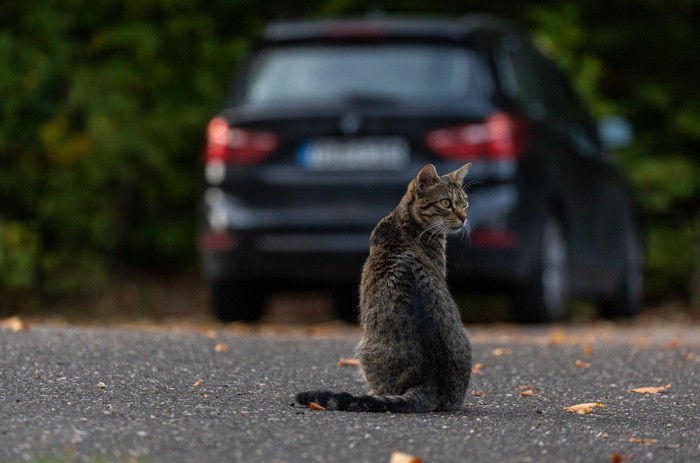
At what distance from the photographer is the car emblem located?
10258 mm

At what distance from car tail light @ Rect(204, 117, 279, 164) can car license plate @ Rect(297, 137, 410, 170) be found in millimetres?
234

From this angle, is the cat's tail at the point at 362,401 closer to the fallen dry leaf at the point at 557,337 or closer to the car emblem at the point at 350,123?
the fallen dry leaf at the point at 557,337

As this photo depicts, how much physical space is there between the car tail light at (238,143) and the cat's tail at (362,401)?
470cm

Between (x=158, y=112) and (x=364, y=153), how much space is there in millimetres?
4963

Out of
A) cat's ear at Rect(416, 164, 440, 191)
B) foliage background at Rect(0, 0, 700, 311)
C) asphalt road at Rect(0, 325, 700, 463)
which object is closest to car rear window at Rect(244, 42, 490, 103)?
asphalt road at Rect(0, 325, 700, 463)

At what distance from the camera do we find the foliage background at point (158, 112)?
14.0m

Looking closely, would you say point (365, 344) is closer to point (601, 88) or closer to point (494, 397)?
point (494, 397)

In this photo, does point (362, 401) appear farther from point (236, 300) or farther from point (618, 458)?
point (236, 300)

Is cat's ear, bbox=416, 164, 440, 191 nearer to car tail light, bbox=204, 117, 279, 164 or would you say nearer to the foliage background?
car tail light, bbox=204, 117, 279, 164

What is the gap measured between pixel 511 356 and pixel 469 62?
9.08 ft

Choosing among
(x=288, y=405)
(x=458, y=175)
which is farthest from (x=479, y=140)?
(x=288, y=405)

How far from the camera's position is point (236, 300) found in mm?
11336

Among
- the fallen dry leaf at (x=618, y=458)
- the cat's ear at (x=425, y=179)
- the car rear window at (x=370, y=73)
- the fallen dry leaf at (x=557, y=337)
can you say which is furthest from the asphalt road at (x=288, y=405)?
the car rear window at (x=370, y=73)

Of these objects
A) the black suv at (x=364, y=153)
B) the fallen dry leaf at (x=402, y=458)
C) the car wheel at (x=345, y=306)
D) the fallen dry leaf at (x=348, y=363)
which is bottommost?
the car wheel at (x=345, y=306)
